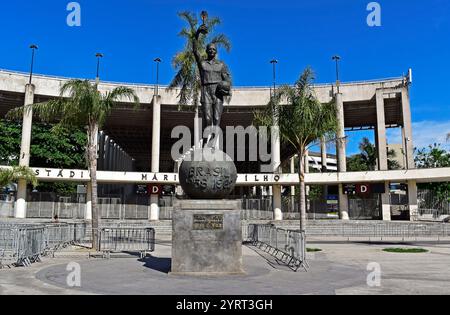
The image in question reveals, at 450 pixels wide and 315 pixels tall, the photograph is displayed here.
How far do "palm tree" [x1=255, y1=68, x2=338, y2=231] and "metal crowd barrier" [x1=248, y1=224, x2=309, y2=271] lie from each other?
7.04 feet

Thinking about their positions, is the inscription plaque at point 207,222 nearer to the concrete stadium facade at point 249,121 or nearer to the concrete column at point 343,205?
the concrete stadium facade at point 249,121

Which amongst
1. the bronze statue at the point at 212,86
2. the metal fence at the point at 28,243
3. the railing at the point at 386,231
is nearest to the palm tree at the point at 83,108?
the metal fence at the point at 28,243

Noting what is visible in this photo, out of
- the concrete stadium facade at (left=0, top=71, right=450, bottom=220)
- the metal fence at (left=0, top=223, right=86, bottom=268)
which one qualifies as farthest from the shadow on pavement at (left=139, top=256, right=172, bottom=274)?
the concrete stadium facade at (left=0, top=71, right=450, bottom=220)

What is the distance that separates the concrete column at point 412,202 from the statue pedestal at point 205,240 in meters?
33.9

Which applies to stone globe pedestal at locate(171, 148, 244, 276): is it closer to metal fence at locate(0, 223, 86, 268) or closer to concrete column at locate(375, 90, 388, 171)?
metal fence at locate(0, 223, 86, 268)

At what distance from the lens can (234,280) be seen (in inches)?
369

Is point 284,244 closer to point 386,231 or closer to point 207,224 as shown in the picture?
point 207,224

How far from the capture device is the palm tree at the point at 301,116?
19.4 meters

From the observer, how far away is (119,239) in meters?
17.7

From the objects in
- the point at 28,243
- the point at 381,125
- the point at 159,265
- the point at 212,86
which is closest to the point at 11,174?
the point at 28,243
